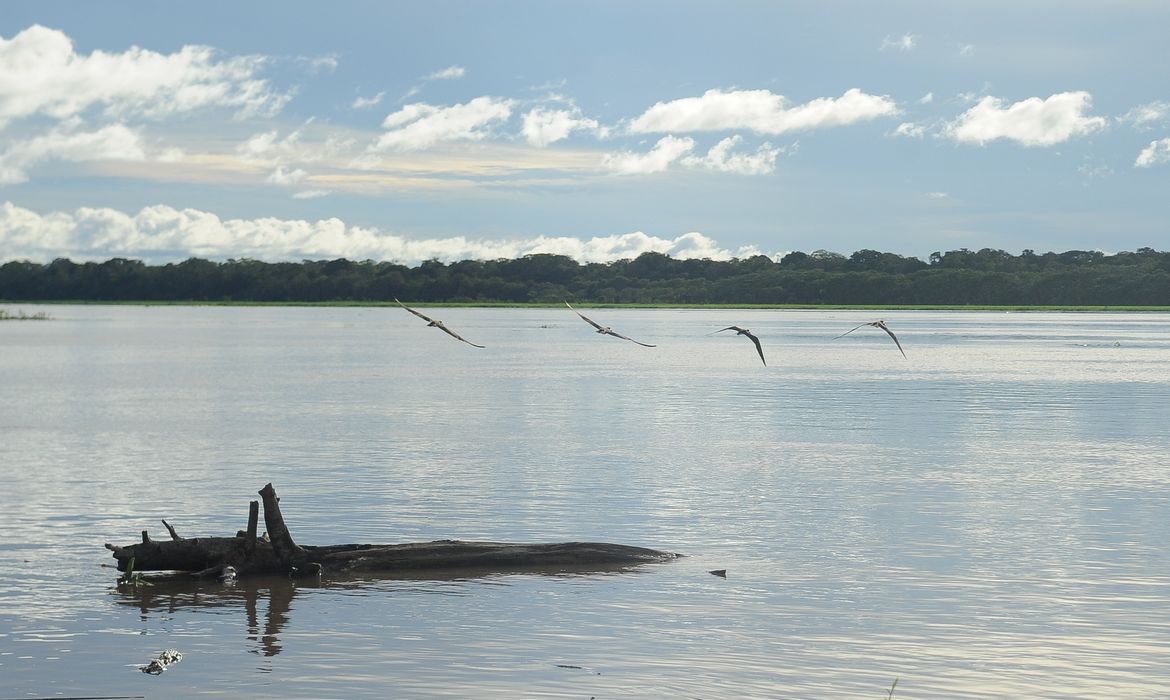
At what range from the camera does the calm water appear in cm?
1767

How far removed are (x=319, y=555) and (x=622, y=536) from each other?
22.8 ft

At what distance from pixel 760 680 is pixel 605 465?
22753mm

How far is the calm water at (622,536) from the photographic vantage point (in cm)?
1767

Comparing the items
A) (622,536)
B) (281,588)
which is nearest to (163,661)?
(281,588)

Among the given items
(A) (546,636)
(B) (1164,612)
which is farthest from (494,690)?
(B) (1164,612)

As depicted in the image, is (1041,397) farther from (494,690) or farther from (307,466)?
(494,690)

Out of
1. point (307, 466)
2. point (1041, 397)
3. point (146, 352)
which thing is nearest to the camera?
point (307, 466)

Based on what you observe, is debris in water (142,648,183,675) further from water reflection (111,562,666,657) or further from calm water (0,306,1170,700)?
water reflection (111,562,666,657)

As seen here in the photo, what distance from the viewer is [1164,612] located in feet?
67.9

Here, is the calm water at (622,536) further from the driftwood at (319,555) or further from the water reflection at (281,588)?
the driftwood at (319,555)

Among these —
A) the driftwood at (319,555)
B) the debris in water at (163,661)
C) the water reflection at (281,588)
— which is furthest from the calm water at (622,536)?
the driftwood at (319,555)

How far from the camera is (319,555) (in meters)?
22.9

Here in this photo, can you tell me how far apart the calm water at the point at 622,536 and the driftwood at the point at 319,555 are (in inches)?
16.2

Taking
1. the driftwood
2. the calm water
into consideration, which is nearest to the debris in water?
the calm water
